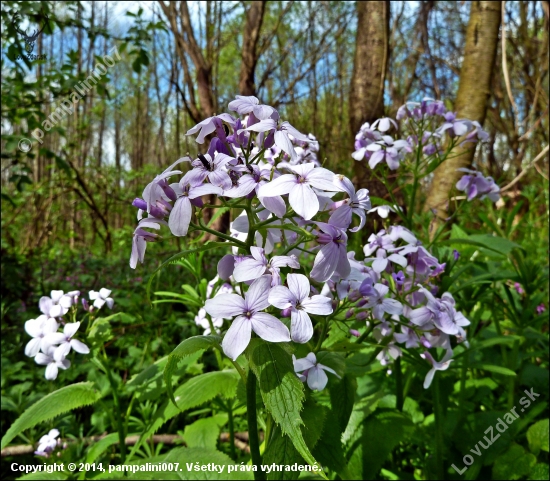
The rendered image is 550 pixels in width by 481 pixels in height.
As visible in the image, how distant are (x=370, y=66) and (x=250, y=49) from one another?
2.03m

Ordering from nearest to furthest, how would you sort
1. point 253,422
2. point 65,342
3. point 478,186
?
point 253,422 → point 65,342 → point 478,186

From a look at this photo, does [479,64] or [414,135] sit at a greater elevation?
[479,64]

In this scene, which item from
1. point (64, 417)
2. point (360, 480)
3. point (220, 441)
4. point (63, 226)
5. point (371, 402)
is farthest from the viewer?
point (63, 226)

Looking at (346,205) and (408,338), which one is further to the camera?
(408,338)

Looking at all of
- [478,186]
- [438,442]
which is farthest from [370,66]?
[438,442]

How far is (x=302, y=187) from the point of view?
0.84m

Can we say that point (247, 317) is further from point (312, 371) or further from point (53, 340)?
point (53, 340)

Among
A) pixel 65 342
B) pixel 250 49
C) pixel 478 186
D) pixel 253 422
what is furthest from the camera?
pixel 250 49

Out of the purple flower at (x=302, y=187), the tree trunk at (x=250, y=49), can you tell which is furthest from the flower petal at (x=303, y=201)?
the tree trunk at (x=250, y=49)

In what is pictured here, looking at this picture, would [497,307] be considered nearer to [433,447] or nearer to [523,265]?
[523,265]

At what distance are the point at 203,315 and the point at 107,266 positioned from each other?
11.1ft

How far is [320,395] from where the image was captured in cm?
156

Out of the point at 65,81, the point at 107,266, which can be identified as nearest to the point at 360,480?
the point at 65,81

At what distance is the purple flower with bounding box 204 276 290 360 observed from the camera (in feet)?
2.58
